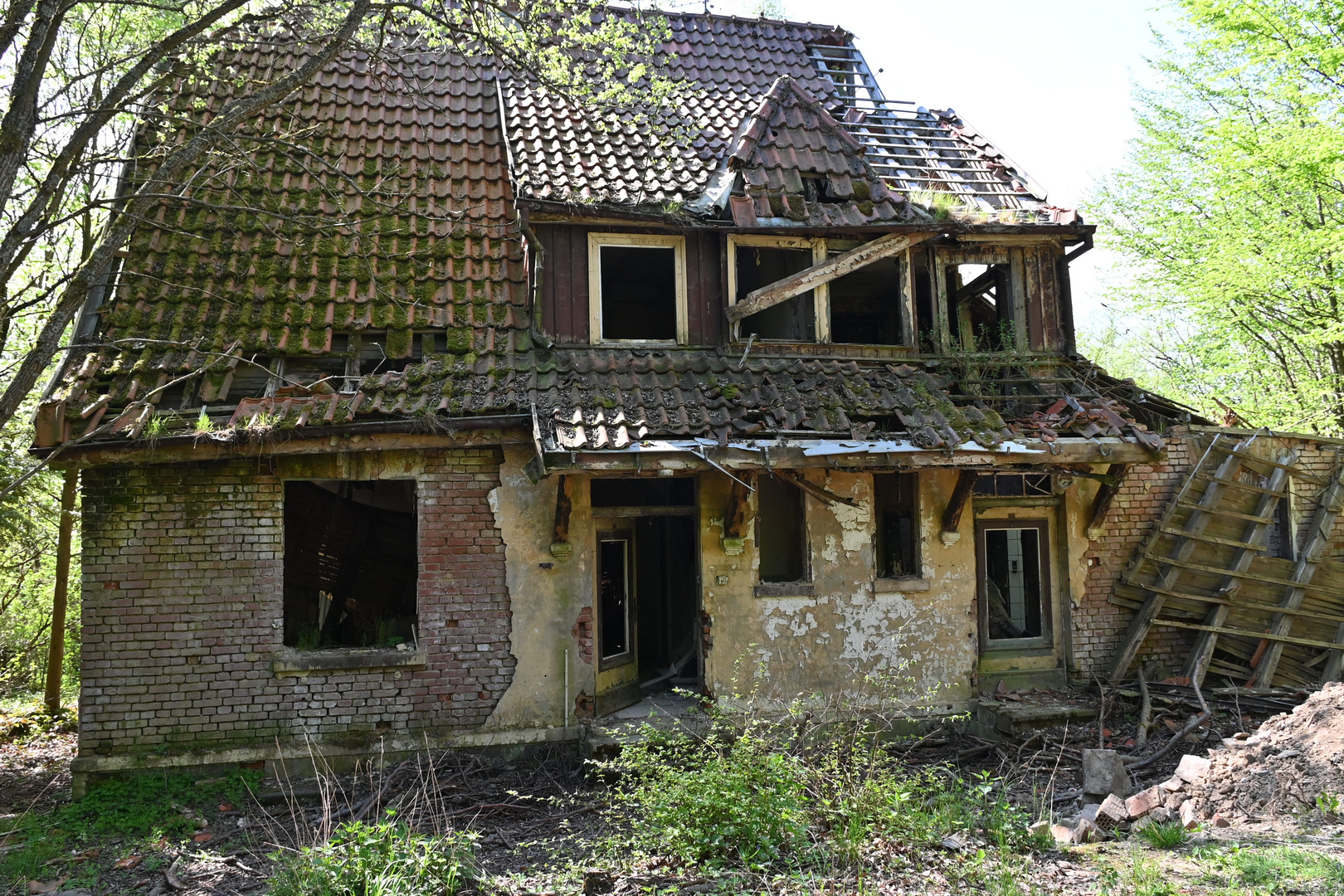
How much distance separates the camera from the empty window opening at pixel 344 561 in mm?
10508

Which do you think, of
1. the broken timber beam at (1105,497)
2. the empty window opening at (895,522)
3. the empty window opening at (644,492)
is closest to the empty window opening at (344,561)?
the empty window opening at (644,492)

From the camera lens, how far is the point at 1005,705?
30.8 ft

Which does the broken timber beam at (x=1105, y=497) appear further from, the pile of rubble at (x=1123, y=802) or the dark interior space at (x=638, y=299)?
the dark interior space at (x=638, y=299)

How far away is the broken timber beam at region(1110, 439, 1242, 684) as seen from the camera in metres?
10.2

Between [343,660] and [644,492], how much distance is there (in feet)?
12.9

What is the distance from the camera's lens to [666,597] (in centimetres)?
1154

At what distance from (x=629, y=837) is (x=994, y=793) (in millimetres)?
3821

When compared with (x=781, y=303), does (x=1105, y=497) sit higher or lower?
lower

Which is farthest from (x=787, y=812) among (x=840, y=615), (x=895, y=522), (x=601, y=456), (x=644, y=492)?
(x=644, y=492)

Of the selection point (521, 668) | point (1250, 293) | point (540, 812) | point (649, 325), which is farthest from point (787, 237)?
point (1250, 293)

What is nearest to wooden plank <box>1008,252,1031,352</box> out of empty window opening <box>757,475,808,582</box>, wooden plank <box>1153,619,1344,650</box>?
empty window opening <box>757,475,808,582</box>

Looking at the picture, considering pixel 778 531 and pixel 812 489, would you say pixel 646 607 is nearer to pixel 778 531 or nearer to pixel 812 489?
pixel 778 531

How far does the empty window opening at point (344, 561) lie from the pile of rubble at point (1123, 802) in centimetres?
761

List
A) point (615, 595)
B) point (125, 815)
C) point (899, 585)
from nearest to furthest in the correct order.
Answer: point (125, 815) → point (899, 585) → point (615, 595)
